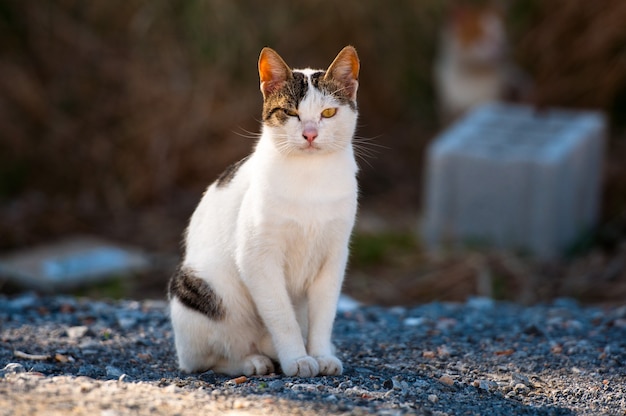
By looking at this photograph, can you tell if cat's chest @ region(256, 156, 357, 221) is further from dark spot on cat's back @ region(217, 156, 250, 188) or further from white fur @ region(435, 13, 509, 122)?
white fur @ region(435, 13, 509, 122)

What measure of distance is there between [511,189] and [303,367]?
3.75m

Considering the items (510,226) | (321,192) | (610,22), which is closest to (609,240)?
(510,226)

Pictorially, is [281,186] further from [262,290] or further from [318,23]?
[318,23]

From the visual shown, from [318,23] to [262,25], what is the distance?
0.63m

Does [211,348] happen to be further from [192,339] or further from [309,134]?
[309,134]

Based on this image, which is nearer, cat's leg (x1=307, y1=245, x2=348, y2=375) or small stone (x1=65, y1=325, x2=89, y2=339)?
cat's leg (x1=307, y1=245, x2=348, y2=375)

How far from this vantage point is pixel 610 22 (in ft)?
28.8

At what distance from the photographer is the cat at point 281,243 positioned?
3373 mm

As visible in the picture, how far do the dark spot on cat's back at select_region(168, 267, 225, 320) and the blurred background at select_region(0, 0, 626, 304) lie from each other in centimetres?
355

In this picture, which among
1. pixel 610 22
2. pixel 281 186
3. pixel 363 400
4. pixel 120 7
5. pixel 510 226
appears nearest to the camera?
pixel 363 400

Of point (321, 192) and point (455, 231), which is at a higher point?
point (321, 192)

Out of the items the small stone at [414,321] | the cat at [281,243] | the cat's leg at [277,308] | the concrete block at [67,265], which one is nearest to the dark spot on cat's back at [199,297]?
the cat at [281,243]

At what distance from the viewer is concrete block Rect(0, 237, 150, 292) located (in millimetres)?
6461

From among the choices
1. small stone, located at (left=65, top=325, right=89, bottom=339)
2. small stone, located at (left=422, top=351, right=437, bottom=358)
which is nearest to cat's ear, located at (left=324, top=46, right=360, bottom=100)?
small stone, located at (left=422, top=351, right=437, bottom=358)
